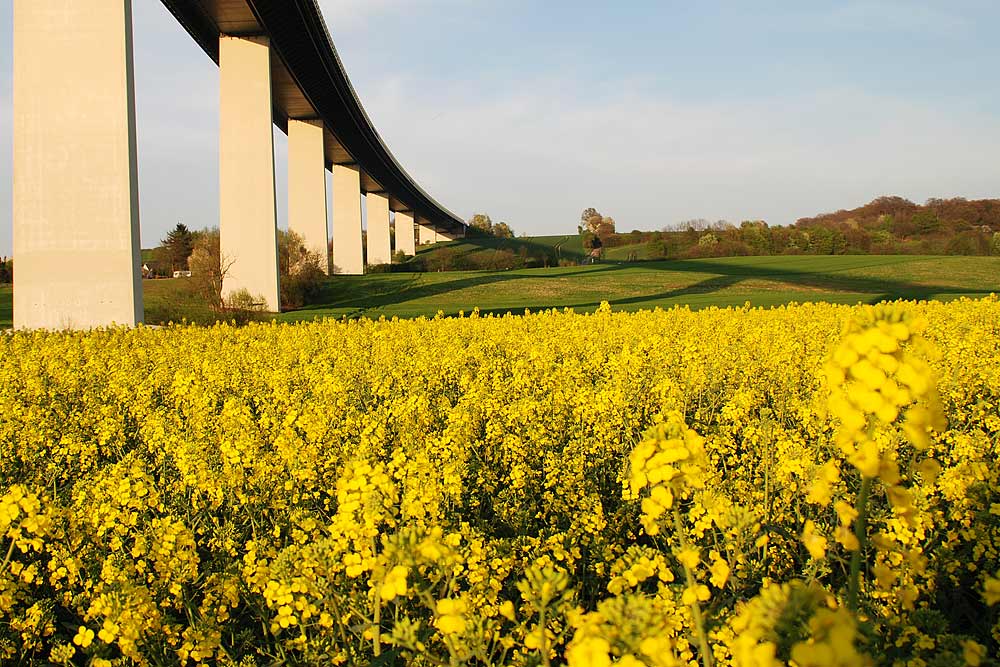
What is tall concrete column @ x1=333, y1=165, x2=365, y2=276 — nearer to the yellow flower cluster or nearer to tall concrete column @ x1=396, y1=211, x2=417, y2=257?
tall concrete column @ x1=396, y1=211, x2=417, y2=257

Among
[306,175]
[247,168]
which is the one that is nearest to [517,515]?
[247,168]

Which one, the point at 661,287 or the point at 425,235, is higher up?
the point at 425,235

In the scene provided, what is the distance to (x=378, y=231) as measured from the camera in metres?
71.2

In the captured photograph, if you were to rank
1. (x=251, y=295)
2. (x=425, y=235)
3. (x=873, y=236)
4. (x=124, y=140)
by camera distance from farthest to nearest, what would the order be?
(x=425, y=235), (x=873, y=236), (x=251, y=295), (x=124, y=140)

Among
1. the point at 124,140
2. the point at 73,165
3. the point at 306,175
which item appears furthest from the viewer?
the point at 306,175

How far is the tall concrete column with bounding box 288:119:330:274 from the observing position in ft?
147

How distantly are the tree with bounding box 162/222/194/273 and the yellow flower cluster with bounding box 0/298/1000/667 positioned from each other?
78318 mm

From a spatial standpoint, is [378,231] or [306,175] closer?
[306,175]

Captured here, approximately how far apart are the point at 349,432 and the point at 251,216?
28.2 m

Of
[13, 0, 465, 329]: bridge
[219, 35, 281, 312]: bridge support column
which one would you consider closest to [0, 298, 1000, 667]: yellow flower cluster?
[13, 0, 465, 329]: bridge

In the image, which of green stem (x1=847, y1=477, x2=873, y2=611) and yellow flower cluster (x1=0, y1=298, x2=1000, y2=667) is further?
yellow flower cluster (x1=0, y1=298, x2=1000, y2=667)

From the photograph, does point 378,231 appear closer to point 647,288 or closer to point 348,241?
point 348,241

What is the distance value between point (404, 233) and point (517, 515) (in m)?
89.5

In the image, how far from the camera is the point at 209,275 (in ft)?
90.4
